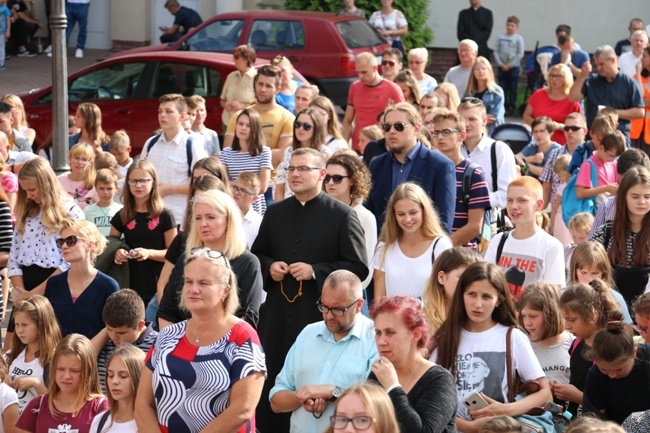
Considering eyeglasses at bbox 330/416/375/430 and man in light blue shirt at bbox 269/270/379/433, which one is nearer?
eyeglasses at bbox 330/416/375/430

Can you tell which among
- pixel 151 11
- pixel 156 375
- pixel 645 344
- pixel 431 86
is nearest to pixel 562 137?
pixel 431 86

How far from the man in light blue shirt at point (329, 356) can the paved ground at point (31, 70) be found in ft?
58.1

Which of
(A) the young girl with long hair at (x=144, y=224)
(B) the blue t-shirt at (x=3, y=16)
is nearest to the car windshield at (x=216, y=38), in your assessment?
(B) the blue t-shirt at (x=3, y=16)

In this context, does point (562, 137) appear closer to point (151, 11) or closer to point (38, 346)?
point (38, 346)

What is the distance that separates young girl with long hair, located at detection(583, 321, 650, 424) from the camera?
20.2 feet

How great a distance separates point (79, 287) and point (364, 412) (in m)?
3.84

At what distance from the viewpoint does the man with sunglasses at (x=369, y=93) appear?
12953 mm

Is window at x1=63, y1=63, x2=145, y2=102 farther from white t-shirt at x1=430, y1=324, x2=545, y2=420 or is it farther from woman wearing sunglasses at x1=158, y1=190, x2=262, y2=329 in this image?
white t-shirt at x1=430, y1=324, x2=545, y2=420

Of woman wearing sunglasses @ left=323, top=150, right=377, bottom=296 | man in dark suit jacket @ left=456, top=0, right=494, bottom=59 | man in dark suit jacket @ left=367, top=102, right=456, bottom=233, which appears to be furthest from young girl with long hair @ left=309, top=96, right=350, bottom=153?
man in dark suit jacket @ left=456, top=0, right=494, bottom=59

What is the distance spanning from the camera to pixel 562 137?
44.9ft

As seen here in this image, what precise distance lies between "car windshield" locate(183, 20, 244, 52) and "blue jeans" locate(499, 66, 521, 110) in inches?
218

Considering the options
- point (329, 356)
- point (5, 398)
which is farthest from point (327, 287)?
point (5, 398)

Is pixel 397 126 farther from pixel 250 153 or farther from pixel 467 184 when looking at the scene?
pixel 250 153

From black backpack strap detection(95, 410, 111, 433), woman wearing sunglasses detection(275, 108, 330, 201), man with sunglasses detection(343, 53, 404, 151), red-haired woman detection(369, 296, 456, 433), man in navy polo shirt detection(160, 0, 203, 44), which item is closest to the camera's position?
red-haired woman detection(369, 296, 456, 433)
